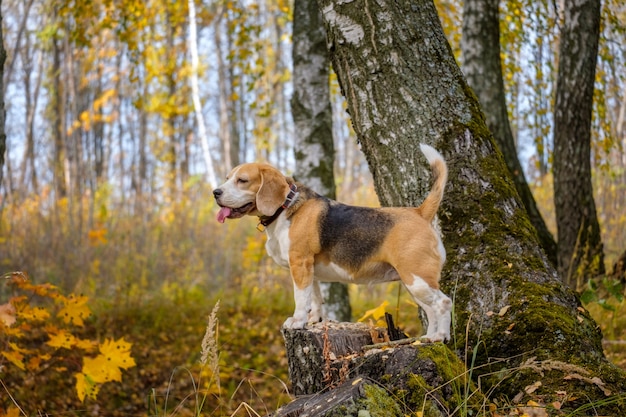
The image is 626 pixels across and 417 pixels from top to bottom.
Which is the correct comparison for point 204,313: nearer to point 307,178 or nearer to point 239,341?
point 239,341

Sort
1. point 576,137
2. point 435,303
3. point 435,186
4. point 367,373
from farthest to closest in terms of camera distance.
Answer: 1. point 576,137
2. point 435,186
3. point 435,303
4. point 367,373

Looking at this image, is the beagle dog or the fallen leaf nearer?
the fallen leaf

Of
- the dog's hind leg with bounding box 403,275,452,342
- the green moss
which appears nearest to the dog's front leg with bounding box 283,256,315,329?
the dog's hind leg with bounding box 403,275,452,342

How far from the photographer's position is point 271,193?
Result: 11.8 ft

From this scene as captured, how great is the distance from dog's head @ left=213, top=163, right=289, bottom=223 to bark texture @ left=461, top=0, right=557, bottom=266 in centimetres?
343

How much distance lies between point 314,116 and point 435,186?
12.3 ft

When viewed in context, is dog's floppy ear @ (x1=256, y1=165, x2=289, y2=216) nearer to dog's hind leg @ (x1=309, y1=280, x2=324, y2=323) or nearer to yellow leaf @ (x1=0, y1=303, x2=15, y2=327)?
dog's hind leg @ (x1=309, y1=280, x2=324, y2=323)

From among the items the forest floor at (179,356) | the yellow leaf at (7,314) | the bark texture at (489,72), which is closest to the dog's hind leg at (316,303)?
the yellow leaf at (7,314)

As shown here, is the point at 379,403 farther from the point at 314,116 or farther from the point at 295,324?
the point at 314,116

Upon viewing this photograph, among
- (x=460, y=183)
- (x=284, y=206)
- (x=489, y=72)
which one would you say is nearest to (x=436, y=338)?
(x=460, y=183)

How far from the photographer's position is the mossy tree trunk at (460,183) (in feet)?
10.8

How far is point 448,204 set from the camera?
12.3 ft

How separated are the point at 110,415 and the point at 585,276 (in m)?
→ 5.26

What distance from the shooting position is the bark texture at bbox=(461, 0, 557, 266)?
6395 mm
